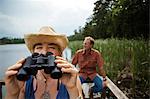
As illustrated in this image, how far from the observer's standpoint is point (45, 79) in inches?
69.9

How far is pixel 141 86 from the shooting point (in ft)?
21.2

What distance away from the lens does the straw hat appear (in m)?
1.87

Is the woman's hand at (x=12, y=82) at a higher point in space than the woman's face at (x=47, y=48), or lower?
lower

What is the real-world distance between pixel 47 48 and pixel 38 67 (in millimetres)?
213

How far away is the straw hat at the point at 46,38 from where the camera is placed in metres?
1.87

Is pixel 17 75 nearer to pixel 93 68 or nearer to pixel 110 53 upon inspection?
pixel 93 68

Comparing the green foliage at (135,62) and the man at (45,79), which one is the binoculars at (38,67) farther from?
the green foliage at (135,62)

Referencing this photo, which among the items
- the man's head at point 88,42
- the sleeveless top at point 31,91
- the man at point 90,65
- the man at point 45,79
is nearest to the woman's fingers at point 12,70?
the man at point 45,79

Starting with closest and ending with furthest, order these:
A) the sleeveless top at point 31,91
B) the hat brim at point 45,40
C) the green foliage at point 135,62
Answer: the sleeveless top at point 31,91, the hat brim at point 45,40, the green foliage at point 135,62

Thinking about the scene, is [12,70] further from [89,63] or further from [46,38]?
[89,63]

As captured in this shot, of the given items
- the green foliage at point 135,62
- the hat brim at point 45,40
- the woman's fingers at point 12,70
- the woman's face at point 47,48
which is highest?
the hat brim at point 45,40

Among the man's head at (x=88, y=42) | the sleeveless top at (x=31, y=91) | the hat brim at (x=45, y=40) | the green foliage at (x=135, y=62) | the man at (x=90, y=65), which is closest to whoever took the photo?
the sleeveless top at (x=31, y=91)

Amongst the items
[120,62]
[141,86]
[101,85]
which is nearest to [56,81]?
[101,85]

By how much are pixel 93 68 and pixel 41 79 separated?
9.24 ft
